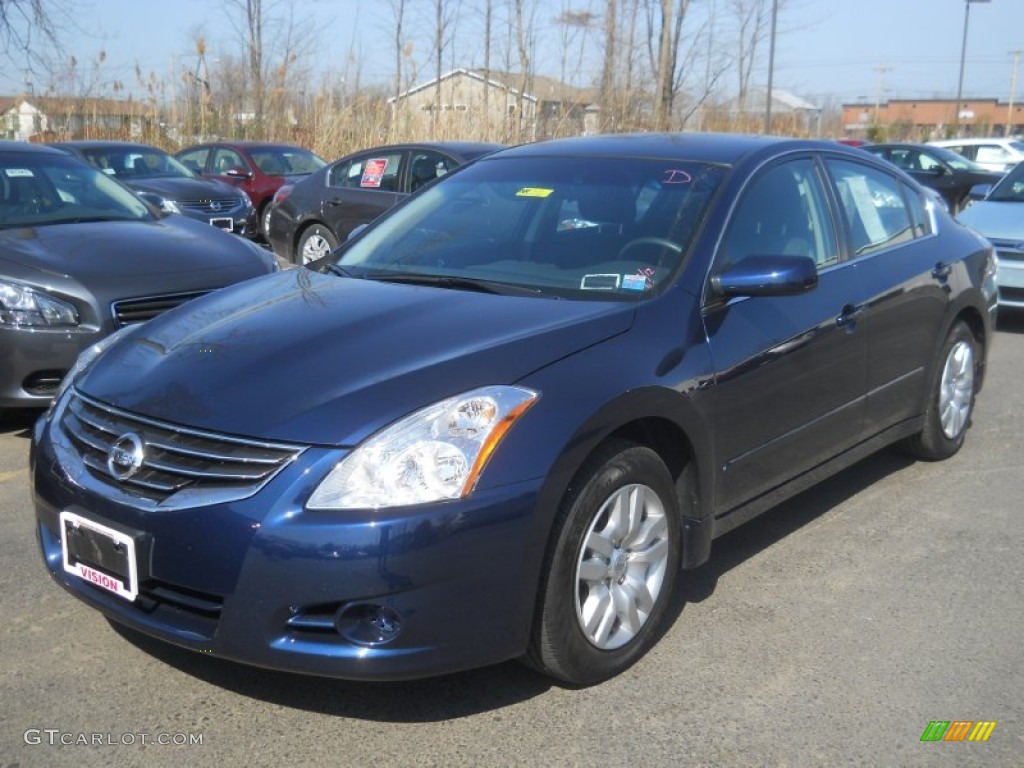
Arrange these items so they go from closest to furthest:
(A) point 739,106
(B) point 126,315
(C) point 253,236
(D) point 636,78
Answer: (B) point 126,315, (C) point 253,236, (D) point 636,78, (A) point 739,106

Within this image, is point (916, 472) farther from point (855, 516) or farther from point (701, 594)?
point (701, 594)

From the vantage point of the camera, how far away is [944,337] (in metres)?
5.16

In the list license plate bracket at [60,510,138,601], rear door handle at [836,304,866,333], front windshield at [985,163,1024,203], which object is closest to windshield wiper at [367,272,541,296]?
rear door handle at [836,304,866,333]

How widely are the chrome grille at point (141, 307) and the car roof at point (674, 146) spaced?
6.79ft

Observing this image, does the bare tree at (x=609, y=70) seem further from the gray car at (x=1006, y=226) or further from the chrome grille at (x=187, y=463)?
the chrome grille at (x=187, y=463)

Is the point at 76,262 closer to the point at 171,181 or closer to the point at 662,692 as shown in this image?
the point at 662,692

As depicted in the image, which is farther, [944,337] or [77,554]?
[944,337]

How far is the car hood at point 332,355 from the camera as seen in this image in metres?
2.85

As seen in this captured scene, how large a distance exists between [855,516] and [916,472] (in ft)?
2.78

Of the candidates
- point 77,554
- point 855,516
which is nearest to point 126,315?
point 77,554

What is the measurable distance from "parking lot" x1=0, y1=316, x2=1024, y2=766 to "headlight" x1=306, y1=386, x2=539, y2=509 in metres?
0.70

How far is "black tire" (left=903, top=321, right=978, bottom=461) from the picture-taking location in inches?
205

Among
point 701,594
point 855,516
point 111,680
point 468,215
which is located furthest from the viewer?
point 855,516

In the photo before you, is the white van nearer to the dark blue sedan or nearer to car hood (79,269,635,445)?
the dark blue sedan
